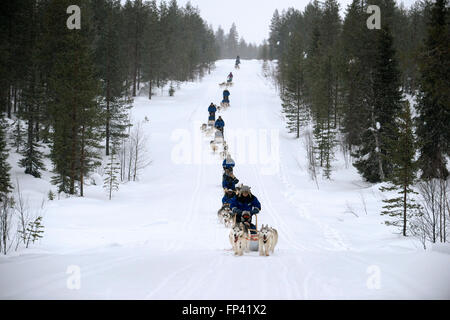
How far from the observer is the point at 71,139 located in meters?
18.8

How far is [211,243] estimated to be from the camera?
420 inches

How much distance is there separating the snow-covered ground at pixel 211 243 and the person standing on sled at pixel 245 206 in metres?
1.04

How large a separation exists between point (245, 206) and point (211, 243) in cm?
213

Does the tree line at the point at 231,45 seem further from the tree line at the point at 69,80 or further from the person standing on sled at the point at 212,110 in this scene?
the person standing on sled at the point at 212,110

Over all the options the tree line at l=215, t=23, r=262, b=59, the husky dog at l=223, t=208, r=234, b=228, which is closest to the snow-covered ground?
the husky dog at l=223, t=208, r=234, b=228

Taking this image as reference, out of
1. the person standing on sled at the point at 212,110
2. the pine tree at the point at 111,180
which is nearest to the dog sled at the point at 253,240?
the pine tree at the point at 111,180

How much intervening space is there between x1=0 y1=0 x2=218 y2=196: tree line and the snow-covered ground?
7.96ft

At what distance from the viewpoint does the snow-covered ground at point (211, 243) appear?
5.51 m

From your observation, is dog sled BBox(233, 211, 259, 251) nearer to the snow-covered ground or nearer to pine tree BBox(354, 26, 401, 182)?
the snow-covered ground

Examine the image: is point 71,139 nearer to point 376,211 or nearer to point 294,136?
point 376,211

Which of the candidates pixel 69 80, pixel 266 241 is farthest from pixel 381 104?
pixel 69 80

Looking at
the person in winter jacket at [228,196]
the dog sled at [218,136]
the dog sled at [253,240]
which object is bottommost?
the dog sled at [253,240]

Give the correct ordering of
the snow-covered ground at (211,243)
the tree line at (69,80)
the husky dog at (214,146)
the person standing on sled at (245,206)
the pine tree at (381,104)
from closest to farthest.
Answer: the snow-covered ground at (211,243) < the person standing on sled at (245,206) < the tree line at (69,80) < the pine tree at (381,104) < the husky dog at (214,146)

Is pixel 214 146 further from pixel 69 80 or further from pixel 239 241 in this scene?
pixel 239 241
